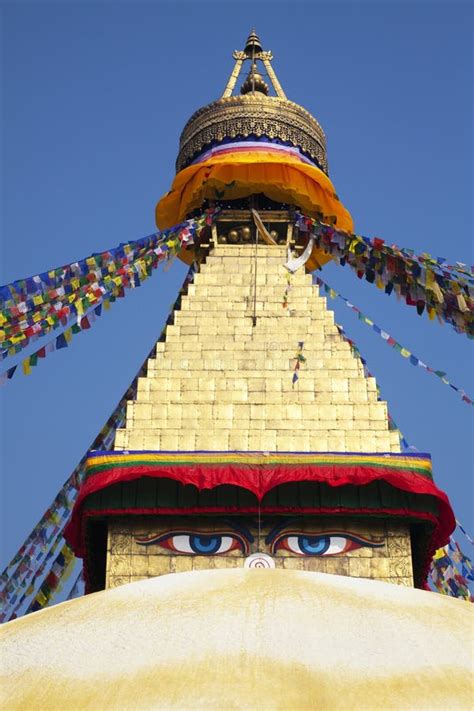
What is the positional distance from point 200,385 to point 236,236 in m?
4.21

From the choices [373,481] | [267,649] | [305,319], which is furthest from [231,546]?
[267,649]

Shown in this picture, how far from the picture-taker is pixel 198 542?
10586 mm

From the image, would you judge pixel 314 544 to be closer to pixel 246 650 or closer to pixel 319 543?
pixel 319 543

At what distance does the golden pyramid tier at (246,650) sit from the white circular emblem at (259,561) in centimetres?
512

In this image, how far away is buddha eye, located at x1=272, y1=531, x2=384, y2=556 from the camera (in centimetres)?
1049

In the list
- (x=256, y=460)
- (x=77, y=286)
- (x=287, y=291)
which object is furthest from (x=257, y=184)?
(x=256, y=460)

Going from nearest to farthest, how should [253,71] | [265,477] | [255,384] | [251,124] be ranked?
[265,477], [255,384], [251,124], [253,71]

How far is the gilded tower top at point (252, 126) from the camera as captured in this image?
1641 cm

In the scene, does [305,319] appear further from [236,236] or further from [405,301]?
[236,236]

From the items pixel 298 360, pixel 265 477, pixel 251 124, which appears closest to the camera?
pixel 265 477

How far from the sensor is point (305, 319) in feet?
42.3

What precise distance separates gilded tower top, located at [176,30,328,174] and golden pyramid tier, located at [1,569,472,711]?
12146 millimetres

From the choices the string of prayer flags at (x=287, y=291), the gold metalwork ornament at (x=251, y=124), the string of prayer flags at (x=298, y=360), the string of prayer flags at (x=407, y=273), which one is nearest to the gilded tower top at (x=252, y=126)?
the gold metalwork ornament at (x=251, y=124)

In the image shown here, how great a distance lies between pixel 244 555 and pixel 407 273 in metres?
4.00
